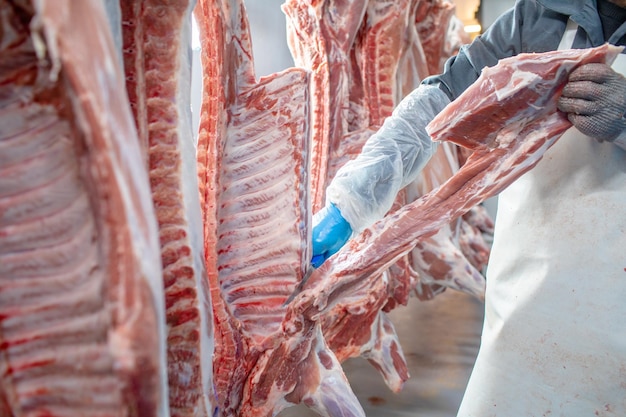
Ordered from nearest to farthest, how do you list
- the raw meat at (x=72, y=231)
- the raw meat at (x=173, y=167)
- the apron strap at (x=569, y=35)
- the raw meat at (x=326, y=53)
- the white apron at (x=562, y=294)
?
the raw meat at (x=72, y=231), the raw meat at (x=173, y=167), the white apron at (x=562, y=294), the apron strap at (x=569, y=35), the raw meat at (x=326, y=53)

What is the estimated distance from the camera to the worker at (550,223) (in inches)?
52.8

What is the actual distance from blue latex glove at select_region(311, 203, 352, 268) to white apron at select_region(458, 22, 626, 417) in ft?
1.45

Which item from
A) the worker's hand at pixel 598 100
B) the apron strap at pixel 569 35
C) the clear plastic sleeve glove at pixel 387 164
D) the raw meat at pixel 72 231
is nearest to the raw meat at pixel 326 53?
the clear plastic sleeve glove at pixel 387 164

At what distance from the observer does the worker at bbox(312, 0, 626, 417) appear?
1342 mm

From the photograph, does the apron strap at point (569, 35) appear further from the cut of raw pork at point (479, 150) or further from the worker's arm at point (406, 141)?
the cut of raw pork at point (479, 150)

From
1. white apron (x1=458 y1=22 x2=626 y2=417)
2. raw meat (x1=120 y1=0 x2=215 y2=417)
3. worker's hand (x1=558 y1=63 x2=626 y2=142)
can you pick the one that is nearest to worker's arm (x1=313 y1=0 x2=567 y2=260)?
white apron (x1=458 y1=22 x2=626 y2=417)

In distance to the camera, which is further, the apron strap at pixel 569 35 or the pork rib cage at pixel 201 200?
the apron strap at pixel 569 35

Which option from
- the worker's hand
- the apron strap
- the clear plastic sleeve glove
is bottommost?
the clear plastic sleeve glove

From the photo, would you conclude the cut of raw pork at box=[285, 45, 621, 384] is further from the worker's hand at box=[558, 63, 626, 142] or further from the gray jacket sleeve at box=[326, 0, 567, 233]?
the gray jacket sleeve at box=[326, 0, 567, 233]

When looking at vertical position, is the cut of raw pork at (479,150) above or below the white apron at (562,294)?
above

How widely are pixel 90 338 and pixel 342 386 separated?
89cm

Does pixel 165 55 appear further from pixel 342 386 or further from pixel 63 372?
pixel 342 386

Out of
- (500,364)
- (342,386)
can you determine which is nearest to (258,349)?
(342,386)

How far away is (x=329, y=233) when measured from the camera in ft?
5.28
